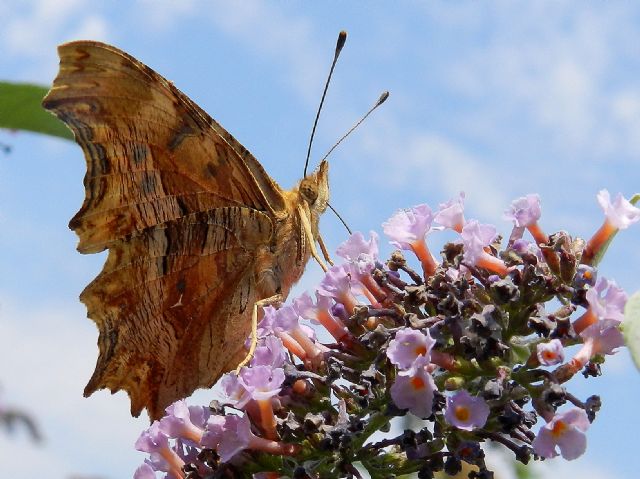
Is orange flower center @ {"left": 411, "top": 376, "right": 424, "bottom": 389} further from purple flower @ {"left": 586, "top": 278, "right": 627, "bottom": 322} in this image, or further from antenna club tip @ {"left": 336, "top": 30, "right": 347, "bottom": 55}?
antenna club tip @ {"left": 336, "top": 30, "right": 347, "bottom": 55}

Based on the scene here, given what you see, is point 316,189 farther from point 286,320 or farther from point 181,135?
point 286,320

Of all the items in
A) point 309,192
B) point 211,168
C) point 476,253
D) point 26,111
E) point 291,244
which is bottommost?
point 476,253

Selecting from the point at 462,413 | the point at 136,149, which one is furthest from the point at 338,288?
the point at 136,149

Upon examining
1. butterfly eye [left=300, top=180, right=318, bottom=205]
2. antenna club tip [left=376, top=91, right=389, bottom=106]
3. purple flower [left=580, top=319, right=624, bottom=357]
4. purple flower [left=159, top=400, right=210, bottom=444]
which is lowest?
purple flower [left=159, top=400, right=210, bottom=444]

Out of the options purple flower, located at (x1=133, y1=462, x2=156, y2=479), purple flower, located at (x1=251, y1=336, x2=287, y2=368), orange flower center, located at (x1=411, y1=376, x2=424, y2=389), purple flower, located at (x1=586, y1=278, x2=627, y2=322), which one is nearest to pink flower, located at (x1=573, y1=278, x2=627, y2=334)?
purple flower, located at (x1=586, y1=278, x2=627, y2=322)

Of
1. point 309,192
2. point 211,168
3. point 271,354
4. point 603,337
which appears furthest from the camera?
point 309,192

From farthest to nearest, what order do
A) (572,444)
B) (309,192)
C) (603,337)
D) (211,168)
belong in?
(309,192)
(211,168)
(603,337)
(572,444)

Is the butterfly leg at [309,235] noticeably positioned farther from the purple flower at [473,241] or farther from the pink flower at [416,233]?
the purple flower at [473,241]

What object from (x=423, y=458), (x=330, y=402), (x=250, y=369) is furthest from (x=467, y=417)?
(x=250, y=369)

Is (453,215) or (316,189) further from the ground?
(316,189)
